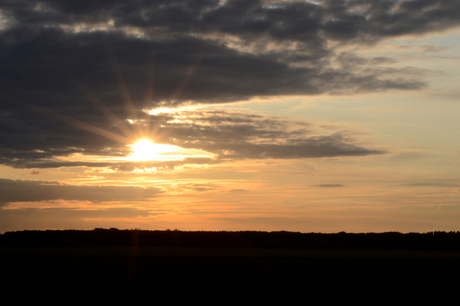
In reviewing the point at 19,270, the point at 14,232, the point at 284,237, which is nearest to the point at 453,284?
the point at 19,270

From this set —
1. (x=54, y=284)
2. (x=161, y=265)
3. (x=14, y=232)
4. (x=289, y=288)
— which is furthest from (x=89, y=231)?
(x=289, y=288)

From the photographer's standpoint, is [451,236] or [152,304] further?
[451,236]

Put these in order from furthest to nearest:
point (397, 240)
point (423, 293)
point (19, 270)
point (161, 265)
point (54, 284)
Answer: point (397, 240)
point (161, 265)
point (19, 270)
point (54, 284)
point (423, 293)

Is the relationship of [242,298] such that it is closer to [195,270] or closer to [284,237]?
[195,270]

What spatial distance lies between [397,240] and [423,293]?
2344 inches

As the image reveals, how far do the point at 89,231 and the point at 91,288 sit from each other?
62959 mm

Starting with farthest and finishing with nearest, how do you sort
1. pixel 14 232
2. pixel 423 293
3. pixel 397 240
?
pixel 14 232 < pixel 397 240 < pixel 423 293

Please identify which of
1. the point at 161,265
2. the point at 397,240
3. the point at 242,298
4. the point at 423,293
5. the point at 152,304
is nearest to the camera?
the point at 152,304

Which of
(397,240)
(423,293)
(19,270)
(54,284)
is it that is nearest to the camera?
(423,293)

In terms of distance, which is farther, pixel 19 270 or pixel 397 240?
pixel 397 240

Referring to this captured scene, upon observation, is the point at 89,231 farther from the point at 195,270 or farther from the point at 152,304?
the point at 152,304

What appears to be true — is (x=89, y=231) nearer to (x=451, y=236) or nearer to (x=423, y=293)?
(x=451, y=236)

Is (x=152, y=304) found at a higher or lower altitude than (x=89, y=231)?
lower

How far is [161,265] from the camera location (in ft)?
126
